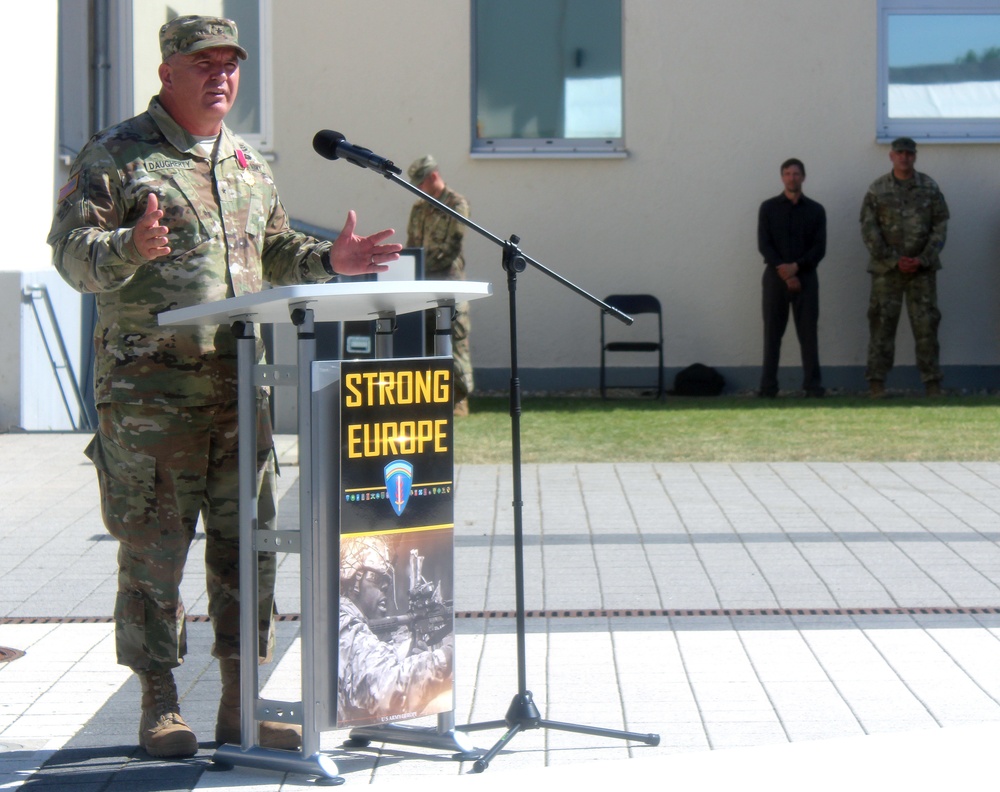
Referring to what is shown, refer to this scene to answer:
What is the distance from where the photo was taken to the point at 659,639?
18.6 ft

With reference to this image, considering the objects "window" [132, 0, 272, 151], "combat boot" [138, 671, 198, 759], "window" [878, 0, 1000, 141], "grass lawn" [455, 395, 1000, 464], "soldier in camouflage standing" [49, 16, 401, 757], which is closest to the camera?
"soldier in camouflage standing" [49, 16, 401, 757]

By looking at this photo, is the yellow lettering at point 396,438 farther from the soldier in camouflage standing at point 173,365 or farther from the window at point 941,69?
the window at point 941,69

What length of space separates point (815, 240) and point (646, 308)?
1.67 metres

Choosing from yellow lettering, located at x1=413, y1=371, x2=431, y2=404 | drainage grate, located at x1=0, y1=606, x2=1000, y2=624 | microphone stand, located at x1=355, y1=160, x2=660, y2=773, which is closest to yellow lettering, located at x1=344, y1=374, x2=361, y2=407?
yellow lettering, located at x1=413, y1=371, x2=431, y2=404

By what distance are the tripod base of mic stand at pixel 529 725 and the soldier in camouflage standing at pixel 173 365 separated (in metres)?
0.57

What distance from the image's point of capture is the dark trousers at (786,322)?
1410cm

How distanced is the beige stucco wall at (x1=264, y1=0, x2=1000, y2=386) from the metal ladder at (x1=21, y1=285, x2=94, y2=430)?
351 cm

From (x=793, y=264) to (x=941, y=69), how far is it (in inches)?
105

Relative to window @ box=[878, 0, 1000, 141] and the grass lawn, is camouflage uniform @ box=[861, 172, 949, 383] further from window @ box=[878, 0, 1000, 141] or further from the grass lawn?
window @ box=[878, 0, 1000, 141]

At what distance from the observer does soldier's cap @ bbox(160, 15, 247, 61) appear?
4160mm

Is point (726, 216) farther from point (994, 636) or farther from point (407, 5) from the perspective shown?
point (994, 636)

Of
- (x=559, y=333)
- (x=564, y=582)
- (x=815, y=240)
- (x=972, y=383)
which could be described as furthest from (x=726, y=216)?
(x=564, y=582)

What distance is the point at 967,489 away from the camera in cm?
887

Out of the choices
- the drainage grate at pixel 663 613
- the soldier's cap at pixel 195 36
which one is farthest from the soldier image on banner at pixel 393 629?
the drainage grate at pixel 663 613
